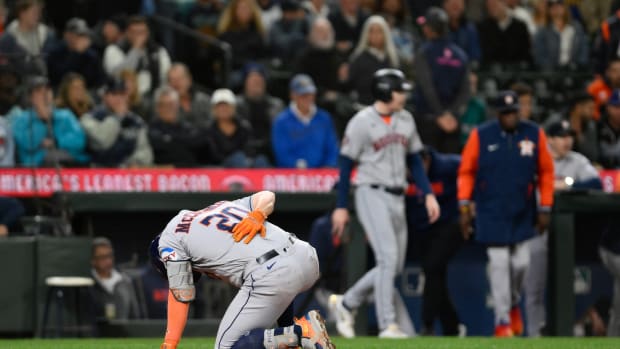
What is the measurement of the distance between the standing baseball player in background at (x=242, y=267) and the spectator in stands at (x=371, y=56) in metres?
7.18

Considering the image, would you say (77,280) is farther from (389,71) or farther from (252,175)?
(389,71)

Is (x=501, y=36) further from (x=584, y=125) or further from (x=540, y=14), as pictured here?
(x=584, y=125)

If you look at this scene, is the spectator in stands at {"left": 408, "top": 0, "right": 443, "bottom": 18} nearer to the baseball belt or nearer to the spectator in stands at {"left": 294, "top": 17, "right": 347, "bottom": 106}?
the spectator in stands at {"left": 294, "top": 17, "right": 347, "bottom": 106}

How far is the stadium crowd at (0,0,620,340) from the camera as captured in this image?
13.0m

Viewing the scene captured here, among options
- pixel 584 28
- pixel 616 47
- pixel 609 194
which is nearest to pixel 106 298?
pixel 609 194

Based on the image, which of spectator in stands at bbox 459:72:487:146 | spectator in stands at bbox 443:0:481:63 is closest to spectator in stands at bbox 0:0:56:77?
spectator in stands at bbox 459:72:487:146

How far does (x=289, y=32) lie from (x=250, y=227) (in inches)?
366

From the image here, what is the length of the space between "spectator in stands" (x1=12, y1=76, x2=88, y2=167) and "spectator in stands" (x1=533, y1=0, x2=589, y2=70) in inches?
268

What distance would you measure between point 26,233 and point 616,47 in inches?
290

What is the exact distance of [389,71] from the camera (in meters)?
10.9

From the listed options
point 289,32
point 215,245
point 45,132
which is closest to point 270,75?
point 289,32

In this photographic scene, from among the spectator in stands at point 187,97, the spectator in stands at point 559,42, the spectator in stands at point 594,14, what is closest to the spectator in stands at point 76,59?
the spectator in stands at point 187,97

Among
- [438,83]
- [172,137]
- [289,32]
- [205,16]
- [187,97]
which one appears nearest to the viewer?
[172,137]

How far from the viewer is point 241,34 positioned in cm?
1599
